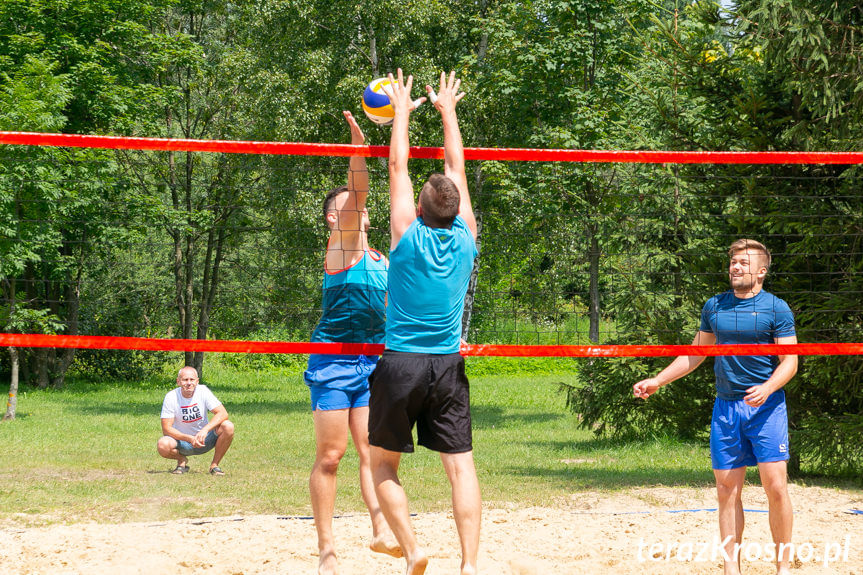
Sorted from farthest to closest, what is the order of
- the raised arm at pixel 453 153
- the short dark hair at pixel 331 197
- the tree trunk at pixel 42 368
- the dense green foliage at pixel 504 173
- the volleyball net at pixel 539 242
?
the tree trunk at pixel 42 368 < the dense green foliage at pixel 504 173 < the volleyball net at pixel 539 242 < the short dark hair at pixel 331 197 < the raised arm at pixel 453 153

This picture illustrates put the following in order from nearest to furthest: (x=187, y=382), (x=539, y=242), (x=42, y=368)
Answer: (x=539, y=242) < (x=187, y=382) < (x=42, y=368)

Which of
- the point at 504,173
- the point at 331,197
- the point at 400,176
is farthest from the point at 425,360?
the point at 504,173

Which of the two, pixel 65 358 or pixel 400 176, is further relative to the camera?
pixel 65 358

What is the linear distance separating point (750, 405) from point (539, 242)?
9.73 ft

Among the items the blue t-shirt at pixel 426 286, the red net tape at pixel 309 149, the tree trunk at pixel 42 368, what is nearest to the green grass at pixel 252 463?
the tree trunk at pixel 42 368

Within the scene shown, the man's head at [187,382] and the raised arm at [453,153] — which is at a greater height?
the raised arm at [453,153]

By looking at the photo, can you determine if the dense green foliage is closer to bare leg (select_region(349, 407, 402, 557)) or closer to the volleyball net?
the volleyball net

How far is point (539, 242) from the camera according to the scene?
6.92m

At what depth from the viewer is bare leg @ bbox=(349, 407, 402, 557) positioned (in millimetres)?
4180

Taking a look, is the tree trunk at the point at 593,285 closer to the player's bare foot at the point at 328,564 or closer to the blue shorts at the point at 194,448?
the player's bare foot at the point at 328,564

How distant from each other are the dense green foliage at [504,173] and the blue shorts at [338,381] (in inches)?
38.3

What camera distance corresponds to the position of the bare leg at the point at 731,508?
4312mm

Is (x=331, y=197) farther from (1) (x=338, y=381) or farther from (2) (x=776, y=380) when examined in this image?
(2) (x=776, y=380)

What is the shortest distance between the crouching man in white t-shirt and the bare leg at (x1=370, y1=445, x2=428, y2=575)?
467 centimetres
